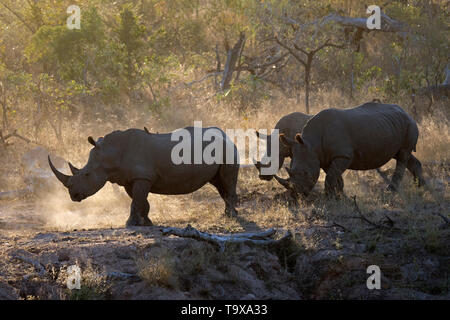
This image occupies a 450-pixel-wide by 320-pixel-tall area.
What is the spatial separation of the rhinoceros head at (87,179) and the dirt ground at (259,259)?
550mm

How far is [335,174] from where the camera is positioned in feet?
30.8

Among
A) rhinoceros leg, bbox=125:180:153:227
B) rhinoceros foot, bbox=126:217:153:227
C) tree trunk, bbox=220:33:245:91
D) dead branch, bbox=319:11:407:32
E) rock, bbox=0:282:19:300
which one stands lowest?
rock, bbox=0:282:19:300

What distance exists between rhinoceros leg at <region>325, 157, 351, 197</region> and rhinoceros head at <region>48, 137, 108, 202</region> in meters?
3.20

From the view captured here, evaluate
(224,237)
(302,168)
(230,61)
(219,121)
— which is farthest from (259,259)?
(230,61)

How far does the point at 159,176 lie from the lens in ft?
28.5

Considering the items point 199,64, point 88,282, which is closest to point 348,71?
point 199,64

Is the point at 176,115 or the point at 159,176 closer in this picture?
the point at 159,176

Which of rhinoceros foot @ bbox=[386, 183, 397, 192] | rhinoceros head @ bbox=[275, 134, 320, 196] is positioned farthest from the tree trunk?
rhinoceros head @ bbox=[275, 134, 320, 196]

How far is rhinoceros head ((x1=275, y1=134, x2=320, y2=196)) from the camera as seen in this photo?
9375 mm

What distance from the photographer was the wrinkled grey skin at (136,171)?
8.43 metres

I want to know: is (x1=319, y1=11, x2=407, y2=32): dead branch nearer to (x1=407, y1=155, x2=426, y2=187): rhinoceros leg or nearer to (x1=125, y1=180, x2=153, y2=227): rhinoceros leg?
(x1=407, y1=155, x2=426, y2=187): rhinoceros leg

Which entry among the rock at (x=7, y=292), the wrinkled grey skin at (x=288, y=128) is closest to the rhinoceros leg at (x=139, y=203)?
the rock at (x=7, y=292)
